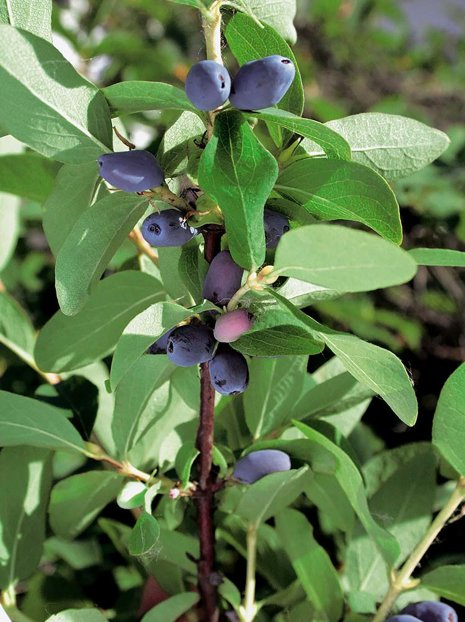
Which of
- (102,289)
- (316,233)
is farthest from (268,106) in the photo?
(102,289)

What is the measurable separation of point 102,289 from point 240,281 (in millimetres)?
164

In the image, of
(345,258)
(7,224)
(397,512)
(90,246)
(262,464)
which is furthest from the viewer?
(7,224)

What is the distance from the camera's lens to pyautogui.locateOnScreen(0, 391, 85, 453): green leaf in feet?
1.70

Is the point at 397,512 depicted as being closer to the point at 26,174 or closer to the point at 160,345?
the point at 160,345

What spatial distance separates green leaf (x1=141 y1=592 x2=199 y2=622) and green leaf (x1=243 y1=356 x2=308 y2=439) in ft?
0.45

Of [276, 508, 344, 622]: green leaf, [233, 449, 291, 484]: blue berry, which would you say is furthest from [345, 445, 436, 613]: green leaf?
[233, 449, 291, 484]: blue berry

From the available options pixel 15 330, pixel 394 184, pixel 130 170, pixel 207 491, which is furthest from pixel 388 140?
pixel 394 184

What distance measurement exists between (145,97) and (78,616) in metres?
0.33

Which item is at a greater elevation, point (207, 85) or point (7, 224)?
point (207, 85)

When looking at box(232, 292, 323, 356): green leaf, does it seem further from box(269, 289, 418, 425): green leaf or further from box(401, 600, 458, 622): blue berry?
box(401, 600, 458, 622): blue berry

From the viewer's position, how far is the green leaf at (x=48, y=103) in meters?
0.39

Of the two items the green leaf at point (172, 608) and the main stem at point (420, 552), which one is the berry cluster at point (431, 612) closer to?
the main stem at point (420, 552)

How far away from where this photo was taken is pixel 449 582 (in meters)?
0.56

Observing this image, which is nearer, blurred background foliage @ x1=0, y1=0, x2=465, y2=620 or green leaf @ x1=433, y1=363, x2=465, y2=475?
green leaf @ x1=433, y1=363, x2=465, y2=475
